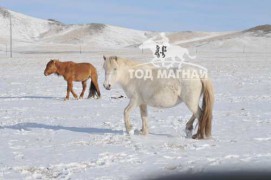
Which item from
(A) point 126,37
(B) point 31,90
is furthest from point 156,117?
(A) point 126,37

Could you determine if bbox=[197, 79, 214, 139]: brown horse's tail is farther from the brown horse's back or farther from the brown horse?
the brown horse's back

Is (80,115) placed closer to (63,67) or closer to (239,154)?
(63,67)

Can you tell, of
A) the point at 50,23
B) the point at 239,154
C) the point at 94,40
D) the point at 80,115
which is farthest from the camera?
the point at 50,23

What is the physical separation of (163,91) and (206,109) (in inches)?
30.0

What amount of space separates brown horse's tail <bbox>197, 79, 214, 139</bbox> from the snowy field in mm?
218

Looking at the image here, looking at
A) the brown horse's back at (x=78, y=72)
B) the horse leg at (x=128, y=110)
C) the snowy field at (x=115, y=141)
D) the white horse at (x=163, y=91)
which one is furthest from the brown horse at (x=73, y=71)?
the horse leg at (x=128, y=110)

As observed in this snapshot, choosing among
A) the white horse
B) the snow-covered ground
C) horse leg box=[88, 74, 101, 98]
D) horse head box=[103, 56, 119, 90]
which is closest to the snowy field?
the snow-covered ground

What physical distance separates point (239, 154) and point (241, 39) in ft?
250

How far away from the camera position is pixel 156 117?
1002 cm

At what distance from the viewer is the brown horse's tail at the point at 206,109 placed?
7.20 m

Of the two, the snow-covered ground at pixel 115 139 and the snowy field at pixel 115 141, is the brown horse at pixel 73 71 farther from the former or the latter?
the snowy field at pixel 115 141

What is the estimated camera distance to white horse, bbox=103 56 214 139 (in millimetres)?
7219

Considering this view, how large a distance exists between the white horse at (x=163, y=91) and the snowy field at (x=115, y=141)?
35cm

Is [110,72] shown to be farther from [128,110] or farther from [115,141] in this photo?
[115,141]
